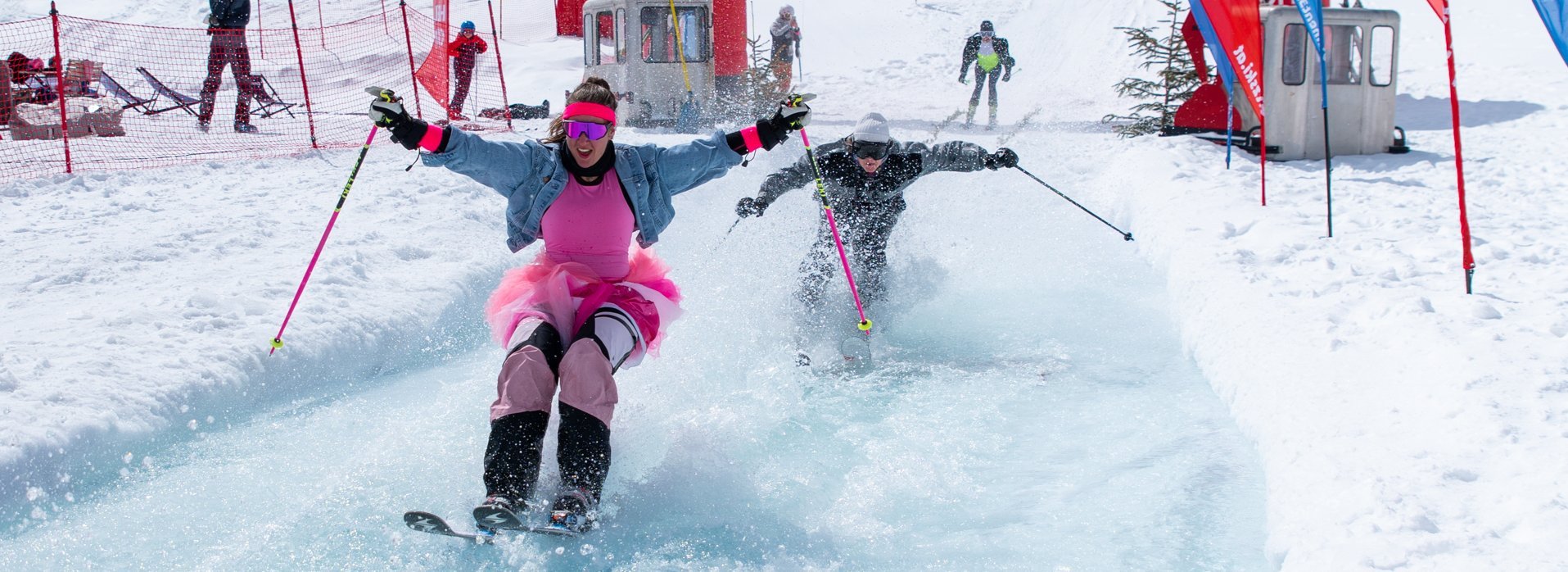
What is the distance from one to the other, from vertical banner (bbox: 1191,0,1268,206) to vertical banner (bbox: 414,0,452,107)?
333 inches

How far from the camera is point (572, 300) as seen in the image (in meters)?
3.80

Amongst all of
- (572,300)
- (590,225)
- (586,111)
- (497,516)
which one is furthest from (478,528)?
(586,111)

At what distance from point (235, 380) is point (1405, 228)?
624 centimetres

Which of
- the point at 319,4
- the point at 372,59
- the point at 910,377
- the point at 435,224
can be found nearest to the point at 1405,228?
the point at 910,377

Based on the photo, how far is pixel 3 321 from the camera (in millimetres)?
4855

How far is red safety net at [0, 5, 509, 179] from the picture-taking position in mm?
10188

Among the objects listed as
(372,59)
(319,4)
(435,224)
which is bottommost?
(435,224)

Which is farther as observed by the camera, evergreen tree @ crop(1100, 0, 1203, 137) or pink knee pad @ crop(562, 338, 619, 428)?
evergreen tree @ crop(1100, 0, 1203, 137)

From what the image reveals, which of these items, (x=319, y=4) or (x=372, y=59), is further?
(x=319, y=4)

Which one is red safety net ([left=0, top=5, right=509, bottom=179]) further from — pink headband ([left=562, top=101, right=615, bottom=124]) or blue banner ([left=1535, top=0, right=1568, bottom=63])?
blue banner ([left=1535, top=0, right=1568, bottom=63])

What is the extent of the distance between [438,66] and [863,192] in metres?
9.38

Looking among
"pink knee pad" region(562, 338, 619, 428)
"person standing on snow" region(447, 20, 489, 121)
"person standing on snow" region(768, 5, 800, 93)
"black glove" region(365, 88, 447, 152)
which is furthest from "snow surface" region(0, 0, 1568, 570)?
"person standing on snow" region(768, 5, 800, 93)

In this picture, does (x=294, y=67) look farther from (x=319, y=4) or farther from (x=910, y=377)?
(x=910, y=377)

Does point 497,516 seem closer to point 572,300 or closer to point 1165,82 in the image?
point 572,300
